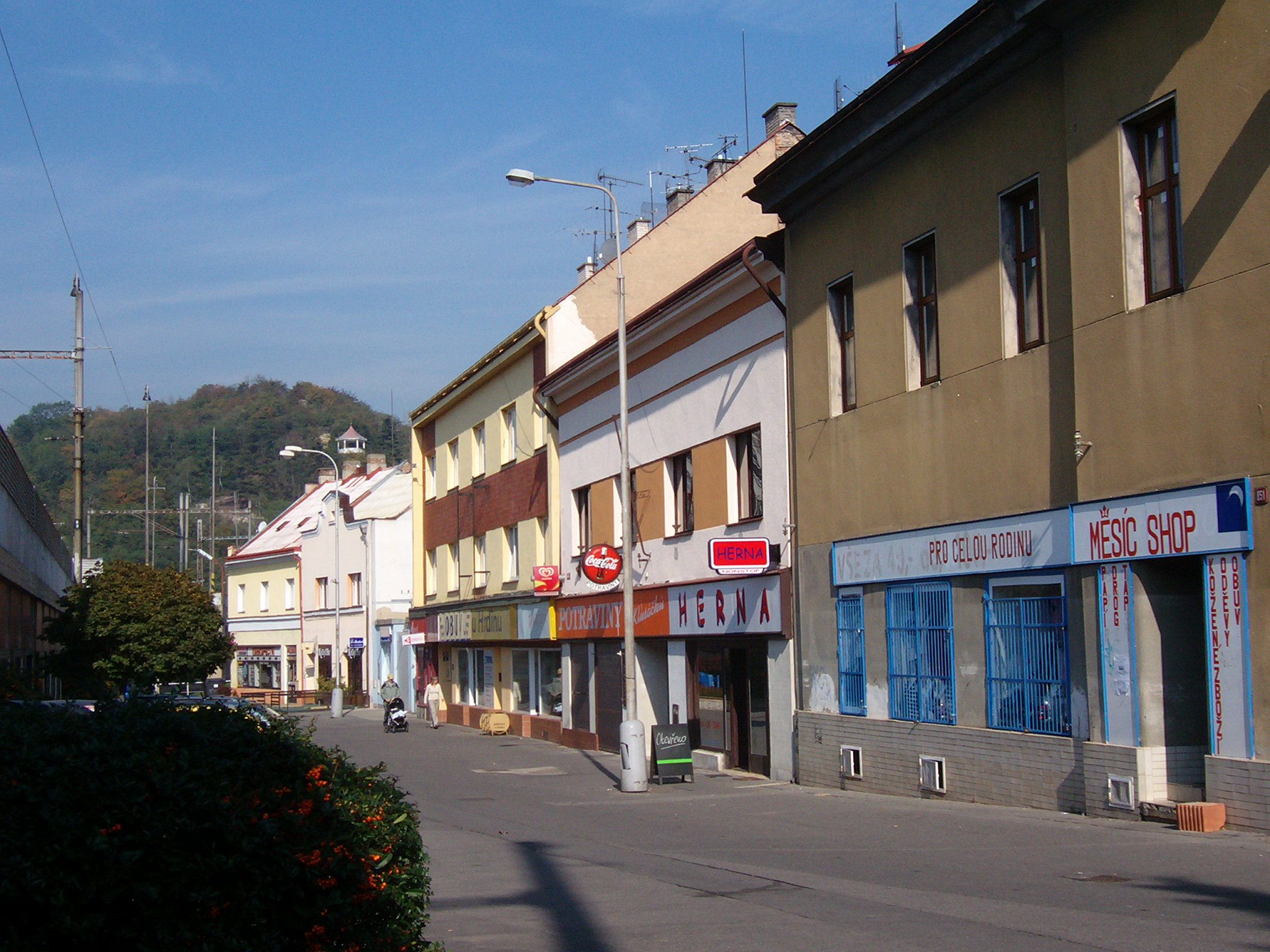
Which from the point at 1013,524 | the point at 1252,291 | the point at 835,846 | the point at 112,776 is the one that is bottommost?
the point at 835,846

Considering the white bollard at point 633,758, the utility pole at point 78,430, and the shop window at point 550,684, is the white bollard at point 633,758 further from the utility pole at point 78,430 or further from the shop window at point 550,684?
the utility pole at point 78,430

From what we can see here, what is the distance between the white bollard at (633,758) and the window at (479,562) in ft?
56.7

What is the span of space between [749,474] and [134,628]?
18.3 metres

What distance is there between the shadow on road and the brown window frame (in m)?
7.86

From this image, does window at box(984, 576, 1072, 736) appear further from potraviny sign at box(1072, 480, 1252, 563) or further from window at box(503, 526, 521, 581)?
window at box(503, 526, 521, 581)

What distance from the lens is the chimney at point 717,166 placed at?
3034 centimetres

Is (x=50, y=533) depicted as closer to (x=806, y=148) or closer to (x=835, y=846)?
(x=806, y=148)

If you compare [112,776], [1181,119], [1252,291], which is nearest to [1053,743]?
[1252,291]

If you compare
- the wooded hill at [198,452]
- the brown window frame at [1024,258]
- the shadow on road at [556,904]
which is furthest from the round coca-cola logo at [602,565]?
the wooded hill at [198,452]

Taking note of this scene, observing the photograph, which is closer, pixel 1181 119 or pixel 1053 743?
pixel 1181 119

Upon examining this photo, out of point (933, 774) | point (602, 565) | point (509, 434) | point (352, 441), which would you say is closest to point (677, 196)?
point (509, 434)

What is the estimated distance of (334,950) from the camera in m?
5.76

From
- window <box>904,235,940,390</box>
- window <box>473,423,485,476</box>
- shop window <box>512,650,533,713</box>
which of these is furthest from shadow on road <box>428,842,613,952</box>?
window <box>473,423,485,476</box>

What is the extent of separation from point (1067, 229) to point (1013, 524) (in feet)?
10.8
